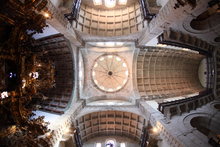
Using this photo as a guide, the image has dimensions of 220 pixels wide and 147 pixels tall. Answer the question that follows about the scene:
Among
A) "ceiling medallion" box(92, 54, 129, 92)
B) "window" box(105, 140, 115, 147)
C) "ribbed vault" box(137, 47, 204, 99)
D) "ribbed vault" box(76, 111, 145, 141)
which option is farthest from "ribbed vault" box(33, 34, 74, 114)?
"ribbed vault" box(137, 47, 204, 99)

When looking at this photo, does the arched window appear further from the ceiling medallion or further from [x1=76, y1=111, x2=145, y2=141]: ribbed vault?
the ceiling medallion

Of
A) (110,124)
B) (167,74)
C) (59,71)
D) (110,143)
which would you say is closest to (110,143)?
(110,143)

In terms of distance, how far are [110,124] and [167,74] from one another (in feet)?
38.6

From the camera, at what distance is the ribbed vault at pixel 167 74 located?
25.8 meters

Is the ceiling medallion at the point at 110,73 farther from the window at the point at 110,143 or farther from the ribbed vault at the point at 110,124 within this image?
the window at the point at 110,143

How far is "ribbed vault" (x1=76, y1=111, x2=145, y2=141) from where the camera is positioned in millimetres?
24172

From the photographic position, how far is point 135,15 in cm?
2423

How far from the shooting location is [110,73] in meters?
29.3

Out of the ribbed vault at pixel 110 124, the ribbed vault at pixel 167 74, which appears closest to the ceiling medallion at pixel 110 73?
the ribbed vault at pixel 167 74

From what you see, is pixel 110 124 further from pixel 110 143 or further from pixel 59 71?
pixel 59 71

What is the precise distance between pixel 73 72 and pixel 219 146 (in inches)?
737

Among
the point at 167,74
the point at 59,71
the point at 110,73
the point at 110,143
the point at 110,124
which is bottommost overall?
the point at 110,143

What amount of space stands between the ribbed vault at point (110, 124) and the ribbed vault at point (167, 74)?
4.11 m

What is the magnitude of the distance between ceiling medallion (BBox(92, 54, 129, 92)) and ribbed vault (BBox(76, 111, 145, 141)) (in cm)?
461
